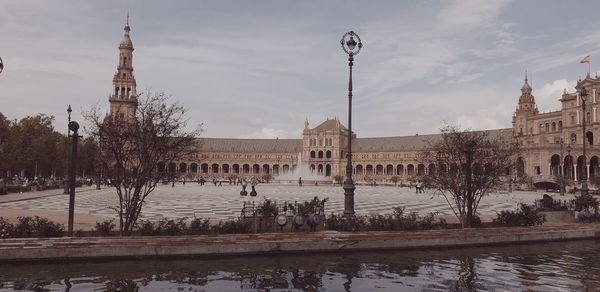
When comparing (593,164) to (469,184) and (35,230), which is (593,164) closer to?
(469,184)

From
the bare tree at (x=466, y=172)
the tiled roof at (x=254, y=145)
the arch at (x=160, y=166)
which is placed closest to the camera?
the arch at (x=160, y=166)

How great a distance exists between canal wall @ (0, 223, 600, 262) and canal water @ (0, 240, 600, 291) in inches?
11.6

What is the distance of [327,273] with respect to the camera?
419 inches

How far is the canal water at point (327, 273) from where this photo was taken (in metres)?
9.42

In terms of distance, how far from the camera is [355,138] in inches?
6516

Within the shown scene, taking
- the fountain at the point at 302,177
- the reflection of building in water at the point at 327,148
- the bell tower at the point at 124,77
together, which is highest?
the bell tower at the point at 124,77

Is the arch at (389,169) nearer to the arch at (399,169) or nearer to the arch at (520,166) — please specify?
the arch at (399,169)

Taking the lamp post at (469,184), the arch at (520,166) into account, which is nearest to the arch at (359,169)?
the arch at (520,166)

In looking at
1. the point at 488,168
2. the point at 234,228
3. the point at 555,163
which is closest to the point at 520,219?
the point at 488,168

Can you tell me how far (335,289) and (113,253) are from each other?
5827mm

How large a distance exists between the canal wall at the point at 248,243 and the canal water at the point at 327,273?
294 millimetres

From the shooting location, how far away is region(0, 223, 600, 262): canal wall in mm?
11367

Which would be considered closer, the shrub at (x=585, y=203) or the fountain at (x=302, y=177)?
the shrub at (x=585, y=203)

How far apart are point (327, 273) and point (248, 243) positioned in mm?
2796
